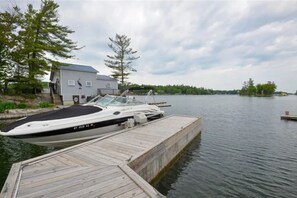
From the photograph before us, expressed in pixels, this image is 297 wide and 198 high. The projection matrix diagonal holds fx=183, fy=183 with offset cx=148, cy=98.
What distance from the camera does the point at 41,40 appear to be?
21.5 meters

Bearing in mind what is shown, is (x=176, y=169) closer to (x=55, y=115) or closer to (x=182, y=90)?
(x=55, y=115)

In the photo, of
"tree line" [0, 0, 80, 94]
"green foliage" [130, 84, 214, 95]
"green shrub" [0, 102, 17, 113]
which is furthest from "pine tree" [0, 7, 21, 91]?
"green foliage" [130, 84, 214, 95]

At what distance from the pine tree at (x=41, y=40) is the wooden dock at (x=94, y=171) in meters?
18.8

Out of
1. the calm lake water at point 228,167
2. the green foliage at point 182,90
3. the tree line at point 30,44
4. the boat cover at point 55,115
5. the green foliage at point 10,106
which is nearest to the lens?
the calm lake water at point 228,167

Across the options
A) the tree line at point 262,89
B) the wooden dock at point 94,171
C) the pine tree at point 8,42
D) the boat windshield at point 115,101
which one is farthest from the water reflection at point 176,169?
the tree line at point 262,89

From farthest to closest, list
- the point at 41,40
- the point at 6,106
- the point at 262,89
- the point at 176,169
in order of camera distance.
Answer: the point at 262,89
the point at 41,40
the point at 6,106
the point at 176,169

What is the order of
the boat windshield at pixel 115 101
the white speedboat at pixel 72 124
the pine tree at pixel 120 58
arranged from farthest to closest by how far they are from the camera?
1. the pine tree at pixel 120 58
2. the boat windshield at pixel 115 101
3. the white speedboat at pixel 72 124

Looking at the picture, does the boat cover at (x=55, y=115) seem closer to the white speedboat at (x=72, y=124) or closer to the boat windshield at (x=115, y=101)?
the white speedboat at (x=72, y=124)

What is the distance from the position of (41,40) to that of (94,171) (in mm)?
22937

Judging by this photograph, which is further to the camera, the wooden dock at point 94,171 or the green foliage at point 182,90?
the green foliage at point 182,90

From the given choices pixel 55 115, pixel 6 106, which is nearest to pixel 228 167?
pixel 55 115

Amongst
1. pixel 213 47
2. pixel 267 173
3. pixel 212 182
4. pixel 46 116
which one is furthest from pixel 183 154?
pixel 213 47

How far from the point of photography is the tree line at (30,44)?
18.9 metres

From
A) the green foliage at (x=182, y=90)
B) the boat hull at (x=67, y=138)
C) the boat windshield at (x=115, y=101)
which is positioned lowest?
the boat hull at (x=67, y=138)
